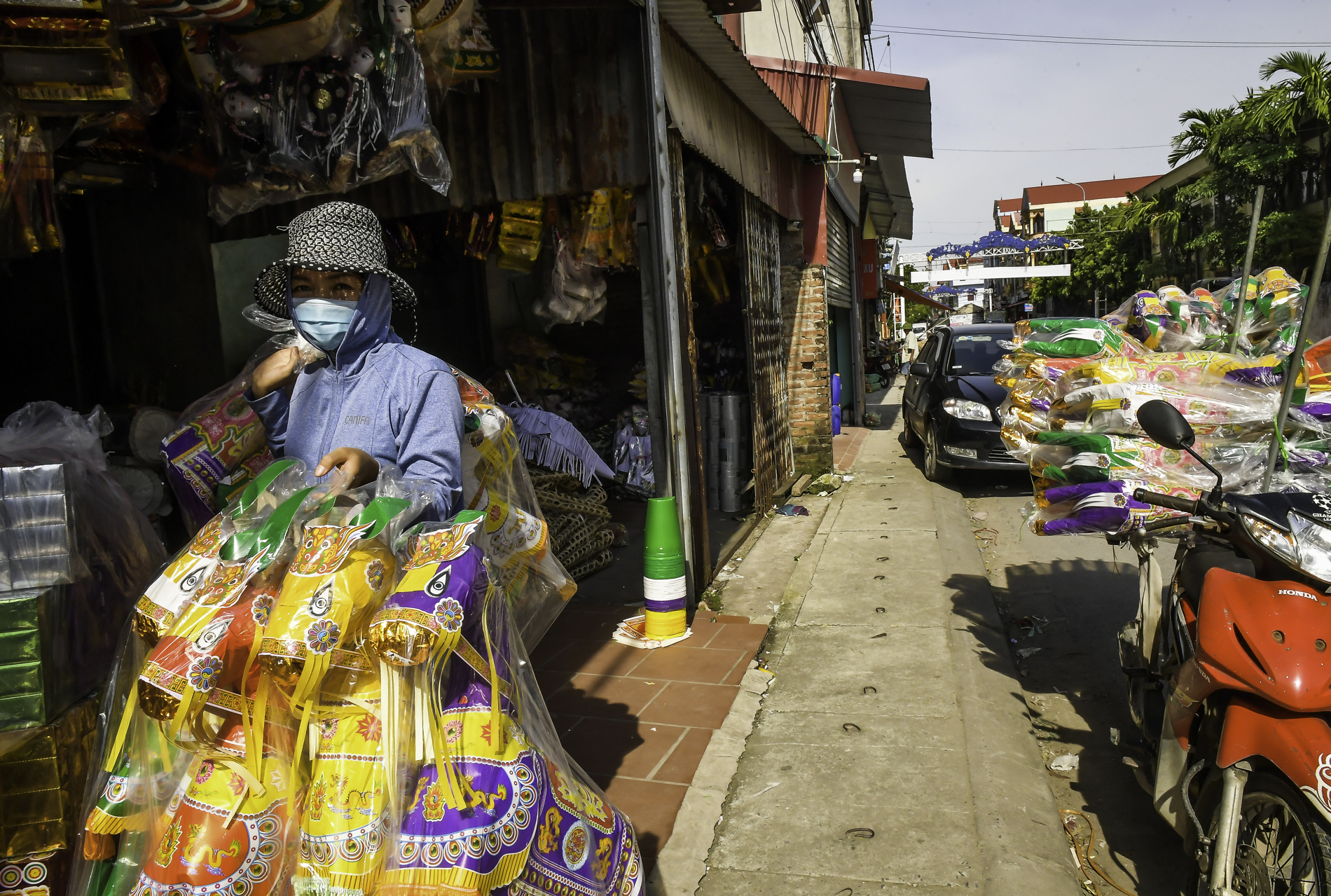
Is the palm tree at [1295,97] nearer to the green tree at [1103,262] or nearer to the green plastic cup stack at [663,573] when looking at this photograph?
the green tree at [1103,262]

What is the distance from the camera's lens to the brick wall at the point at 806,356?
975cm

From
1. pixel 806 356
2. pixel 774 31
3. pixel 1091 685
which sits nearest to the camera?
pixel 1091 685

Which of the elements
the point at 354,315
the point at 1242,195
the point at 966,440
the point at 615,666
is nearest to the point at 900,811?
the point at 615,666

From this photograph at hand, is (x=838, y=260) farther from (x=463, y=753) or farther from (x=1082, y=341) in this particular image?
(x=463, y=753)

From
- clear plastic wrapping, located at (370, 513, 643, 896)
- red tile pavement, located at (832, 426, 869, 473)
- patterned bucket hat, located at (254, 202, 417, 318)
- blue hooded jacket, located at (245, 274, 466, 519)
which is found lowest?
red tile pavement, located at (832, 426, 869, 473)

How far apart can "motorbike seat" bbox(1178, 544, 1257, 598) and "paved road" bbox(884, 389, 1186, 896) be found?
2.49ft

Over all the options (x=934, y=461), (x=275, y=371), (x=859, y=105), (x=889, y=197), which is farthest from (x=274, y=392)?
(x=889, y=197)

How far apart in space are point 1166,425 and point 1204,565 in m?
0.54

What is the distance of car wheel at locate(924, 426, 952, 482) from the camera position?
31.2 ft

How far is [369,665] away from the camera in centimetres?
177

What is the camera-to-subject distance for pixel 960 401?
30.5 feet

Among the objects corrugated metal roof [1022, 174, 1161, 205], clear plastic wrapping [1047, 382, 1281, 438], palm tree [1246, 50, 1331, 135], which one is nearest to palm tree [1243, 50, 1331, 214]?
palm tree [1246, 50, 1331, 135]

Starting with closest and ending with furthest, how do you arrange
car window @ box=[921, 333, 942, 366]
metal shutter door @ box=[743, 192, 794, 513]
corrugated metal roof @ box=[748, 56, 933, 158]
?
metal shutter door @ box=[743, 192, 794, 513] < corrugated metal roof @ box=[748, 56, 933, 158] < car window @ box=[921, 333, 942, 366]

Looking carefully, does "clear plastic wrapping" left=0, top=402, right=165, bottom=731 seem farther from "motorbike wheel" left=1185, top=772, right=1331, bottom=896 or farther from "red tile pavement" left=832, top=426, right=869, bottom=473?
"red tile pavement" left=832, top=426, right=869, bottom=473
